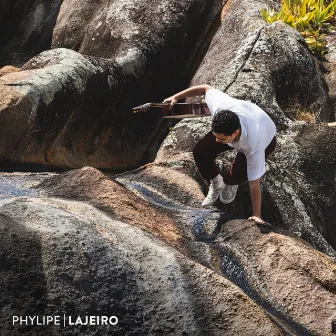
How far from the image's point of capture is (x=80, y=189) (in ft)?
18.2

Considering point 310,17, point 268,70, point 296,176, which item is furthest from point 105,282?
point 310,17

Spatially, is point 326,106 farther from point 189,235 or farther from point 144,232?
point 144,232

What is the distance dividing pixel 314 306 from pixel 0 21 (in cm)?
850

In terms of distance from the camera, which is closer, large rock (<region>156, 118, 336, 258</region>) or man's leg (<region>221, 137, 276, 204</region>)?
man's leg (<region>221, 137, 276, 204</region>)

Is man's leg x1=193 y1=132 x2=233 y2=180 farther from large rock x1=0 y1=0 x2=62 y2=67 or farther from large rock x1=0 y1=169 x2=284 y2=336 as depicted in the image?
large rock x1=0 y1=0 x2=62 y2=67

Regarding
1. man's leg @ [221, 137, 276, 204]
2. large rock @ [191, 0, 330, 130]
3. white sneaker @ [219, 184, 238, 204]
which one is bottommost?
white sneaker @ [219, 184, 238, 204]

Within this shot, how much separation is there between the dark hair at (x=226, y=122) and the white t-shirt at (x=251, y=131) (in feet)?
0.50

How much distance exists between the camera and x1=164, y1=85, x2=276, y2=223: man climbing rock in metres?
5.30

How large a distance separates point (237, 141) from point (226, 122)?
323mm

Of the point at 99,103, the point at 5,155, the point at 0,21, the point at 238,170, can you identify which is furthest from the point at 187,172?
the point at 0,21

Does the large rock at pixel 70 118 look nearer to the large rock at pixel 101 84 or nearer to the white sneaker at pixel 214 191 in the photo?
A: the large rock at pixel 101 84

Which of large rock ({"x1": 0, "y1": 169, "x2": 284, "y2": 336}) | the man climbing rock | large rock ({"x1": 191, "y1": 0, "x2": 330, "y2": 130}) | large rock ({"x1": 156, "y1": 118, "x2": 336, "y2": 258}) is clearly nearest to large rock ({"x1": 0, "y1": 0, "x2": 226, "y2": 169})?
large rock ({"x1": 191, "y1": 0, "x2": 330, "y2": 130})

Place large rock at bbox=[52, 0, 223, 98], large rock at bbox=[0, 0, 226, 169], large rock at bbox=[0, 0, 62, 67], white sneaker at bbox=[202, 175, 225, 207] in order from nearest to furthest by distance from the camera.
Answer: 1. white sneaker at bbox=[202, 175, 225, 207]
2. large rock at bbox=[0, 0, 226, 169]
3. large rock at bbox=[52, 0, 223, 98]
4. large rock at bbox=[0, 0, 62, 67]

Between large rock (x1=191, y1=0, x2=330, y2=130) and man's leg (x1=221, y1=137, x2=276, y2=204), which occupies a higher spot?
large rock (x1=191, y1=0, x2=330, y2=130)
